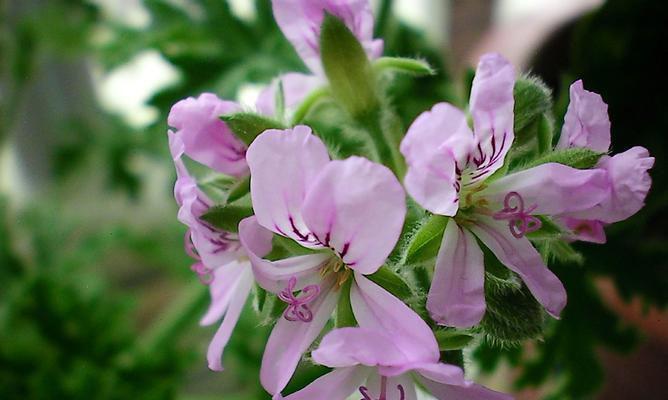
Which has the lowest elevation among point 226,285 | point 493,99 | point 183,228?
point 183,228

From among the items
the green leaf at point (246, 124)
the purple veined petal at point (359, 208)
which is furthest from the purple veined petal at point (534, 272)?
the green leaf at point (246, 124)

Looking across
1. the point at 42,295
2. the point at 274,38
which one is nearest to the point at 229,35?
the point at 274,38

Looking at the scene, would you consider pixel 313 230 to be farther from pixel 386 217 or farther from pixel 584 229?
pixel 584 229

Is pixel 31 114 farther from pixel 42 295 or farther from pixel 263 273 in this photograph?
pixel 263 273

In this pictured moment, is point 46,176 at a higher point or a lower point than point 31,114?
lower

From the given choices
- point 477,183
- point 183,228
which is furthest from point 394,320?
point 183,228

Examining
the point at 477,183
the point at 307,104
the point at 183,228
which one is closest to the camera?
the point at 477,183
